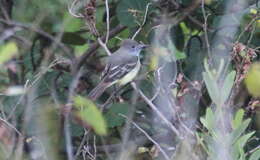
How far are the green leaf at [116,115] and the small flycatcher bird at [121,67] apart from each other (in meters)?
0.17

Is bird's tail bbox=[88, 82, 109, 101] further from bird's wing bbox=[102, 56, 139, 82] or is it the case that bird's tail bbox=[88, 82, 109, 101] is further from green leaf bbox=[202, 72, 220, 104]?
green leaf bbox=[202, 72, 220, 104]

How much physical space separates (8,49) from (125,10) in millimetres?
2588

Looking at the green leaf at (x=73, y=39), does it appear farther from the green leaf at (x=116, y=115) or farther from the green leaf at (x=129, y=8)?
the green leaf at (x=116, y=115)

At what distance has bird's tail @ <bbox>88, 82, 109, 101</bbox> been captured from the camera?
15.9ft

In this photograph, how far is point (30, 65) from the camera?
5.17 metres

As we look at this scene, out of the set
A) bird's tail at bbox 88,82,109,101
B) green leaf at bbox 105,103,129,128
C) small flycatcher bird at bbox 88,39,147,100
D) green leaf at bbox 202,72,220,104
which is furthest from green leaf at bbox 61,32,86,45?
green leaf at bbox 202,72,220,104

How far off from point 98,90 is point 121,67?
3.43 ft

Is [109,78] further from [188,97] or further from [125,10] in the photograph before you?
[188,97]

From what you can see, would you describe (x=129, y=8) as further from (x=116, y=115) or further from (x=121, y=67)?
(x=121, y=67)

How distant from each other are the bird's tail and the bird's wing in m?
0.13

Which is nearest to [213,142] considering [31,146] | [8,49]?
[8,49]

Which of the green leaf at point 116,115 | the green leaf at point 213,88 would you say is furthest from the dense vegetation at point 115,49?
the green leaf at point 213,88

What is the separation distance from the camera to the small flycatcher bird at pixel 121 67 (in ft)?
16.8

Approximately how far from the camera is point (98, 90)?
4.96 meters
